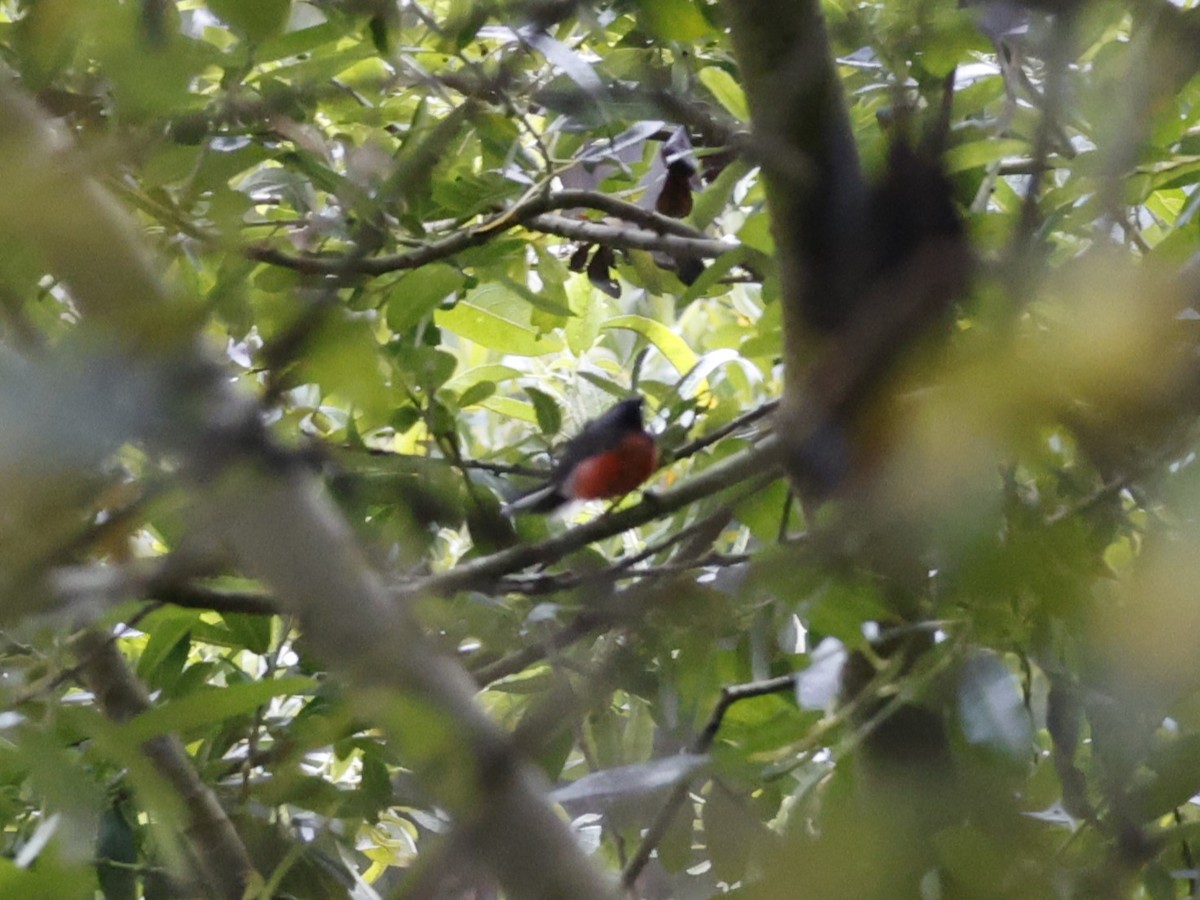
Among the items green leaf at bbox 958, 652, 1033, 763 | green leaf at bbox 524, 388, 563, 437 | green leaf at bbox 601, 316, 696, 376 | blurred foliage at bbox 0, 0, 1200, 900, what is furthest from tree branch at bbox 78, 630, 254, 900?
green leaf at bbox 601, 316, 696, 376

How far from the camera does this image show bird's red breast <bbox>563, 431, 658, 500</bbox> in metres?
1.15

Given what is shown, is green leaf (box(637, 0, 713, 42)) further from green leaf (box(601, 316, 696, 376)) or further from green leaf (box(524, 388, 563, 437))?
green leaf (box(601, 316, 696, 376))

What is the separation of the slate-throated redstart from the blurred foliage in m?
0.04

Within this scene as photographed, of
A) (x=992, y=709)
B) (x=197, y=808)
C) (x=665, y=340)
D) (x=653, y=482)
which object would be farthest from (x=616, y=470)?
(x=992, y=709)

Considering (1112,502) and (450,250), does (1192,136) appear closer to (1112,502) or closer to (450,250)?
(1112,502)

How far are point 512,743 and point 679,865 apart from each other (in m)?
0.60

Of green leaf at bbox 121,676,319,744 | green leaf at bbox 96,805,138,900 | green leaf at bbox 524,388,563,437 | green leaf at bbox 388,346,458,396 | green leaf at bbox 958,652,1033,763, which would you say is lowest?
green leaf at bbox 96,805,138,900

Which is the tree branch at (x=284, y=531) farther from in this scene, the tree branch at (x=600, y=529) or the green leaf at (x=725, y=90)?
the green leaf at (x=725, y=90)

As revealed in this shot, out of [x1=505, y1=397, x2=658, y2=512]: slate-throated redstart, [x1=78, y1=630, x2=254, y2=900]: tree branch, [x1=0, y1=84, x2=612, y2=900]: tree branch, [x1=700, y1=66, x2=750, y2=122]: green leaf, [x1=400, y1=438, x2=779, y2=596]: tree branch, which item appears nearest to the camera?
[x1=0, y1=84, x2=612, y2=900]: tree branch

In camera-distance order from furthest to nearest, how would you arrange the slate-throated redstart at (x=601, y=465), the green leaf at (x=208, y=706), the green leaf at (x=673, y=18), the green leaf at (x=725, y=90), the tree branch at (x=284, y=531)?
1. the slate-throated redstart at (x=601, y=465)
2. the green leaf at (x=725, y=90)
3. the green leaf at (x=673, y=18)
4. the green leaf at (x=208, y=706)
5. the tree branch at (x=284, y=531)

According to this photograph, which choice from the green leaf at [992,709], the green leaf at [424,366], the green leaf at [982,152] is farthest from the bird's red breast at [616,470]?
the green leaf at [992,709]

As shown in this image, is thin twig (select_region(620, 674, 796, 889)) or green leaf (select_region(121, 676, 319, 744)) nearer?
green leaf (select_region(121, 676, 319, 744))

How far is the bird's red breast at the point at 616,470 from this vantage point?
45.4 inches

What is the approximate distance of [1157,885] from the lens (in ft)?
2.43
